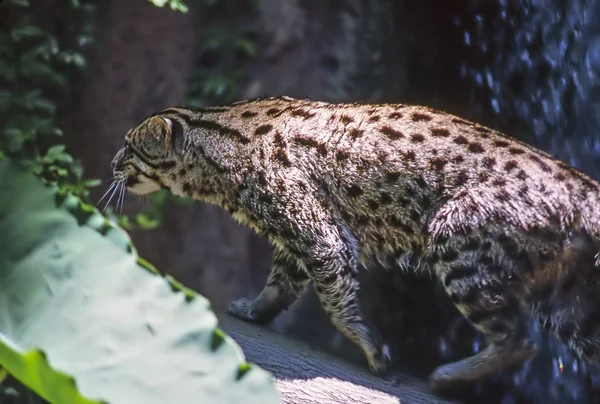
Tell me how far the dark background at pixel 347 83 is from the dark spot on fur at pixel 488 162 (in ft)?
4.97

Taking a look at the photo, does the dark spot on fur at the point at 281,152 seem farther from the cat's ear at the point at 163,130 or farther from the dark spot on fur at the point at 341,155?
the cat's ear at the point at 163,130

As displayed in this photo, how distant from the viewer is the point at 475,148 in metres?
3.61

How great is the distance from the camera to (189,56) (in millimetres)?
5371

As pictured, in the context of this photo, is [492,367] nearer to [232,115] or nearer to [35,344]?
[232,115]

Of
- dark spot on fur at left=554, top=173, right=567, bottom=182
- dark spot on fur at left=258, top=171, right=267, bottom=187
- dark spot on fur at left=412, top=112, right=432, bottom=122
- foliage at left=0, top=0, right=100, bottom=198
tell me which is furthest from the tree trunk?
dark spot on fur at left=554, top=173, right=567, bottom=182

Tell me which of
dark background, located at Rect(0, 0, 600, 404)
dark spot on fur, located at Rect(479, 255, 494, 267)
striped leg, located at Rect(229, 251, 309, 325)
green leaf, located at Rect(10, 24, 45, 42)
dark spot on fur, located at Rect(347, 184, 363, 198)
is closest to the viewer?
dark spot on fur, located at Rect(479, 255, 494, 267)

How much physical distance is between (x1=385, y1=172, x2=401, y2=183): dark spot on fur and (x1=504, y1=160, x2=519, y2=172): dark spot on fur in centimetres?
45

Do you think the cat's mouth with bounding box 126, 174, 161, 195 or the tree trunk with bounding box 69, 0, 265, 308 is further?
the tree trunk with bounding box 69, 0, 265, 308

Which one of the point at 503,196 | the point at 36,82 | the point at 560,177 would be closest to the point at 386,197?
the point at 503,196

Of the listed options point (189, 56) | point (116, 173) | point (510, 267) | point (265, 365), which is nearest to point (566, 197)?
point (510, 267)

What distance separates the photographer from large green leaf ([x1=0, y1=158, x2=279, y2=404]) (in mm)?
1451

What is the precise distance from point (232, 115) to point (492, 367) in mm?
1634

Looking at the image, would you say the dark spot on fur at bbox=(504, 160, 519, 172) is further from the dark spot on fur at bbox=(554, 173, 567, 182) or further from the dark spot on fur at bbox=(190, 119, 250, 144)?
the dark spot on fur at bbox=(190, 119, 250, 144)

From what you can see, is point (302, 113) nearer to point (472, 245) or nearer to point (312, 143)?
point (312, 143)
